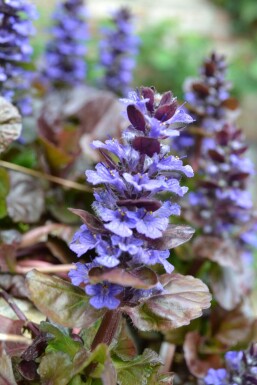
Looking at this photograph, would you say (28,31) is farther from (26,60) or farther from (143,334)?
(143,334)

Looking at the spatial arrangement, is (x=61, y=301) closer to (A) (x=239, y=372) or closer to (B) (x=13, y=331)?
(B) (x=13, y=331)

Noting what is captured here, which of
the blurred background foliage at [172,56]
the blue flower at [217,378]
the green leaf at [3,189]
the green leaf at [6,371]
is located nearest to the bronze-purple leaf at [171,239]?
the green leaf at [6,371]

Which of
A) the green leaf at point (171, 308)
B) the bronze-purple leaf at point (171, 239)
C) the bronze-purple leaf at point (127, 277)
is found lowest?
the green leaf at point (171, 308)

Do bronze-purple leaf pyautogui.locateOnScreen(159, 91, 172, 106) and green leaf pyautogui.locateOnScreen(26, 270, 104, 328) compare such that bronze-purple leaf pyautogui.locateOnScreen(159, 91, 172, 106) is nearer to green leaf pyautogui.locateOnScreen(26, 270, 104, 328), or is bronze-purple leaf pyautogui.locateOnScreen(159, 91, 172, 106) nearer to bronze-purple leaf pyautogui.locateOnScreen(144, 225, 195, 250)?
bronze-purple leaf pyautogui.locateOnScreen(144, 225, 195, 250)

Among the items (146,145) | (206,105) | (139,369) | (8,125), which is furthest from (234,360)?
(206,105)

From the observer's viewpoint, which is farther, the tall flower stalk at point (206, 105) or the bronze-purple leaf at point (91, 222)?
the tall flower stalk at point (206, 105)

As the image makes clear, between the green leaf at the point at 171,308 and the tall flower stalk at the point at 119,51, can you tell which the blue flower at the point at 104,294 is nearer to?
the green leaf at the point at 171,308
